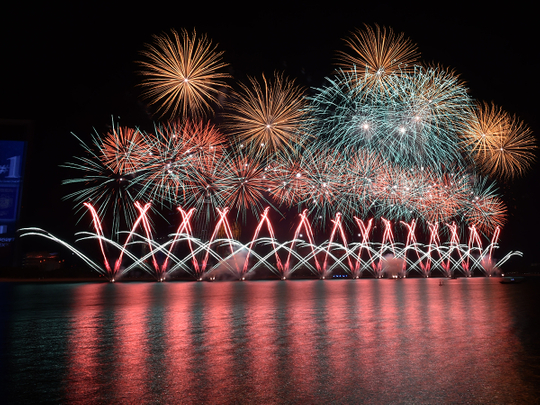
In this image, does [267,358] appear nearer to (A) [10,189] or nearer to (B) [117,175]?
(B) [117,175]

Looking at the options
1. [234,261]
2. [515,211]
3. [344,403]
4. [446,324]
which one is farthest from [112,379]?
[515,211]

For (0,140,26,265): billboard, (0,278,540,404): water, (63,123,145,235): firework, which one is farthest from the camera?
(0,140,26,265): billboard

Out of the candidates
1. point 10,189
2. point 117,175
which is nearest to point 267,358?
point 117,175

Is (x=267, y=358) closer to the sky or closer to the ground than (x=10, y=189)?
closer to the ground

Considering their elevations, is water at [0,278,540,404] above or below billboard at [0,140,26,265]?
below

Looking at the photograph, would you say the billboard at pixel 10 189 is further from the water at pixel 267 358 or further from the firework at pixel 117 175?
the water at pixel 267 358

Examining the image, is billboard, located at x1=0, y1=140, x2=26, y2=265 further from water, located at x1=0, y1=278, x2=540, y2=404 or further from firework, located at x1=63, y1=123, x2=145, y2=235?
water, located at x1=0, y1=278, x2=540, y2=404

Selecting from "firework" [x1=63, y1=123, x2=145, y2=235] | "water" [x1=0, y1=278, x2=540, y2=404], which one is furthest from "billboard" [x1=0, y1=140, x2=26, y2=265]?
"water" [x1=0, y1=278, x2=540, y2=404]
